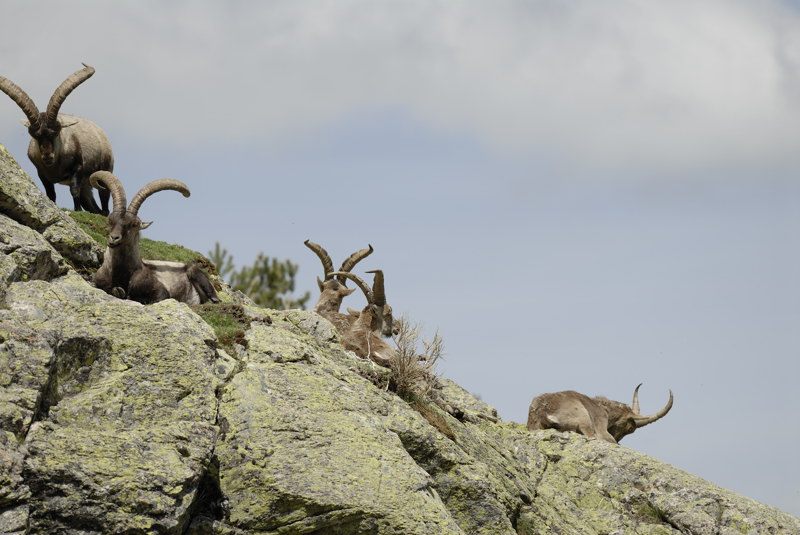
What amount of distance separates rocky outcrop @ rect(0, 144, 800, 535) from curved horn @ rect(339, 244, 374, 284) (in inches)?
423

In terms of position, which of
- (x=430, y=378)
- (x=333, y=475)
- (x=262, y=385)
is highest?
(x=430, y=378)

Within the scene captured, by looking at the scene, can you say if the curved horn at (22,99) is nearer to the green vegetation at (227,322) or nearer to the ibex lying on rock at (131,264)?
the ibex lying on rock at (131,264)

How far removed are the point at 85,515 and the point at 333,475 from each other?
246cm

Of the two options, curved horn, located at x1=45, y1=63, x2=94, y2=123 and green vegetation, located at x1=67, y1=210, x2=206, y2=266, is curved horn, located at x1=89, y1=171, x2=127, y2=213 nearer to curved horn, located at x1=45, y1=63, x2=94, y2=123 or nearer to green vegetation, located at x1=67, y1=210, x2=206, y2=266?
green vegetation, located at x1=67, y1=210, x2=206, y2=266

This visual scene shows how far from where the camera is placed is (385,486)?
33.9 feet

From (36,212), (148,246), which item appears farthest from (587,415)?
(36,212)

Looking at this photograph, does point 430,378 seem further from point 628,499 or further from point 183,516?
point 183,516

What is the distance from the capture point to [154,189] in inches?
624

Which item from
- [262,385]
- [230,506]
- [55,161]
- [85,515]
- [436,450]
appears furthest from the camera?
[55,161]

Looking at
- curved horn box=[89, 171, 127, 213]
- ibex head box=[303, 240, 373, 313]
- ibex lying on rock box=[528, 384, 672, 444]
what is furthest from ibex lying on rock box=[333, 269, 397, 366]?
curved horn box=[89, 171, 127, 213]

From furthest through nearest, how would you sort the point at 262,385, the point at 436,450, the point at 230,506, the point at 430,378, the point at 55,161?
the point at 55,161, the point at 430,378, the point at 436,450, the point at 262,385, the point at 230,506

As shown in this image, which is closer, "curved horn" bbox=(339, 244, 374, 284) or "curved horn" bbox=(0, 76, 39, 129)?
"curved horn" bbox=(0, 76, 39, 129)

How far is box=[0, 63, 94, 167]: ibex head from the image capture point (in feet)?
70.8

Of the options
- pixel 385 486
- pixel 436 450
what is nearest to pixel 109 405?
pixel 385 486
